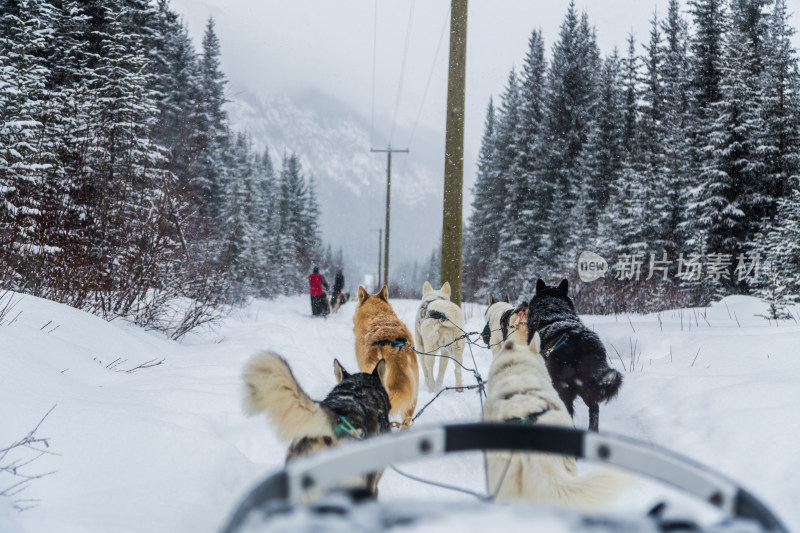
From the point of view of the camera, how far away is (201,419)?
3152mm

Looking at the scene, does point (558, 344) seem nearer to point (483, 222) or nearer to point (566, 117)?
point (566, 117)

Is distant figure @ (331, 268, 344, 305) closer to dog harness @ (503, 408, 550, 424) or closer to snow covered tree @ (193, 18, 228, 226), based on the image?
snow covered tree @ (193, 18, 228, 226)

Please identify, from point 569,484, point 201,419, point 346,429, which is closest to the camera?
point 569,484

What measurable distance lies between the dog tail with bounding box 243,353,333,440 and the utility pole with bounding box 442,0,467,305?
567 cm

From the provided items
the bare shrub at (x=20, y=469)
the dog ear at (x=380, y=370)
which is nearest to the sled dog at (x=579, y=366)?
the dog ear at (x=380, y=370)

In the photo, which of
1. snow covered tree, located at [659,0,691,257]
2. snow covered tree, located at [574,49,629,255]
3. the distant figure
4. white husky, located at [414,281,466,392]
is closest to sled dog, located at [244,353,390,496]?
white husky, located at [414,281,466,392]

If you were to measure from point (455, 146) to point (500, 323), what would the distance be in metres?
3.28

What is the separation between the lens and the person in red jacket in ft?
54.2

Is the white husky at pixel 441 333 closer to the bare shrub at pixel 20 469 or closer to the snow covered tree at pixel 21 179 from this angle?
the bare shrub at pixel 20 469

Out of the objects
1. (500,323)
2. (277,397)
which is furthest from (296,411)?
(500,323)

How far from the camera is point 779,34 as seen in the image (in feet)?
82.6

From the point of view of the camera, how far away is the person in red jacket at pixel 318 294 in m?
16.5

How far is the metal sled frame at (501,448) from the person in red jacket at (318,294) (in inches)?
621

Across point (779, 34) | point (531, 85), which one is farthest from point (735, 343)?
point (779, 34)
